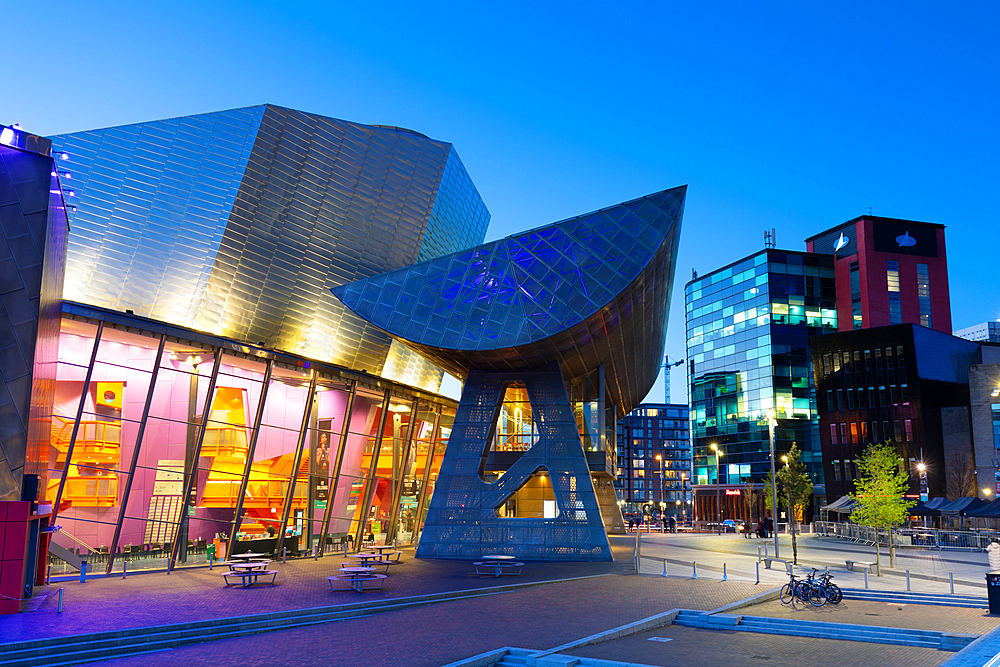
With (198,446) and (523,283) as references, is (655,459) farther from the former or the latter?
(198,446)

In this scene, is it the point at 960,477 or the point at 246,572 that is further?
the point at 960,477

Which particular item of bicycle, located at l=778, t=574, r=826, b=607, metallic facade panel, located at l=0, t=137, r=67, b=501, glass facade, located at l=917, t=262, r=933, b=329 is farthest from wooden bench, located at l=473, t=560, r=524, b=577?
glass facade, located at l=917, t=262, r=933, b=329

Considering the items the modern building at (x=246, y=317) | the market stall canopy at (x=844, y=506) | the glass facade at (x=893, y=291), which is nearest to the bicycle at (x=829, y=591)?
the modern building at (x=246, y=317)

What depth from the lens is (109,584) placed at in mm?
21375

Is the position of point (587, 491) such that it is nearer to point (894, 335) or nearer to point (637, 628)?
point (637, 628)

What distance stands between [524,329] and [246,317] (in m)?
12.5

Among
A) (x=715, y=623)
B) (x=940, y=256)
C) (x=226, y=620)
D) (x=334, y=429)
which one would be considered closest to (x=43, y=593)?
(x=226, y=620)

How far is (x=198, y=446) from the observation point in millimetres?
26438

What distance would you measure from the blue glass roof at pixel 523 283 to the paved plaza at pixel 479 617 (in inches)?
369

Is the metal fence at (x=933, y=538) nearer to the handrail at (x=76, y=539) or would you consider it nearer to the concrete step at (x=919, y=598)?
the concrete step at (x=919, y=598)

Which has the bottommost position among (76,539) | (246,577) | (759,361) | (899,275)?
(246,577)

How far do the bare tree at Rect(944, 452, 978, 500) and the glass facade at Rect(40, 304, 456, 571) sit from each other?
179 feet

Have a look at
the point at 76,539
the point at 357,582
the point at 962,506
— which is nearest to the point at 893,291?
the point at 962,506

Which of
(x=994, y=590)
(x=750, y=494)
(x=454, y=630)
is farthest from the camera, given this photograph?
(x=750, y=494)
